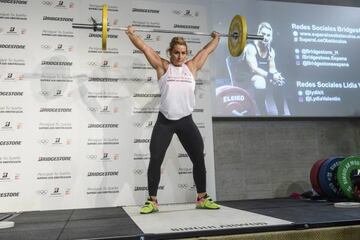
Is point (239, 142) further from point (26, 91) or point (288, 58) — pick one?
point (26, 91)

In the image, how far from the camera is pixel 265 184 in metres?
4.48

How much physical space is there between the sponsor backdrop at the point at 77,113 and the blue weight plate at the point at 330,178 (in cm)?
123

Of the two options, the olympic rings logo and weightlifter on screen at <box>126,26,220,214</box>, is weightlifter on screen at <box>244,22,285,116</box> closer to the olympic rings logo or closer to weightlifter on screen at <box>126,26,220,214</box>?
weightlifter on screen at <box>126,26,220,214</box>

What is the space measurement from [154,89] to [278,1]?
2128 millimetres

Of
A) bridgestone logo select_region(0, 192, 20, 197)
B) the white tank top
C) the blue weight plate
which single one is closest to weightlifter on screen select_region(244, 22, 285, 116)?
the blue weight plate

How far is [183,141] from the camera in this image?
10.8 feet

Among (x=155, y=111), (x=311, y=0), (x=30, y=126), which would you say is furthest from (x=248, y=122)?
(x=30, y=126)

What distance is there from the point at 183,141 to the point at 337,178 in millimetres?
1658

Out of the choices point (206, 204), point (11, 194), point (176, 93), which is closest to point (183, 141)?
point (176, 93)

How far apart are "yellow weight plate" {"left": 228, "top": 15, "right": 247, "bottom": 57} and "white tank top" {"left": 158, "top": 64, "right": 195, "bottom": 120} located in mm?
734

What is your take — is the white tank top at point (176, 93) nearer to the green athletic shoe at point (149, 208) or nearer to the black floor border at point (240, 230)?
the green athletic shoe at point (149, 208)

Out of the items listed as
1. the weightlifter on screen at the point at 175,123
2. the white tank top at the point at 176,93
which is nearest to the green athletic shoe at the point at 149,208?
the weightlifter on screen at the point at 175,123

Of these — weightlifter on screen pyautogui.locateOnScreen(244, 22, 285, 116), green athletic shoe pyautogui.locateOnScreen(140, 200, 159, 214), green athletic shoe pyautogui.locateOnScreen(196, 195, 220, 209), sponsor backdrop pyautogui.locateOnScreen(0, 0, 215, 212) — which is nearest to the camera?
green athletic shoe pyautogui.locateOnScreen(140, 200, 159, 214)

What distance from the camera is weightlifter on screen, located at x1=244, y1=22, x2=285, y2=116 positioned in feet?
14.7
